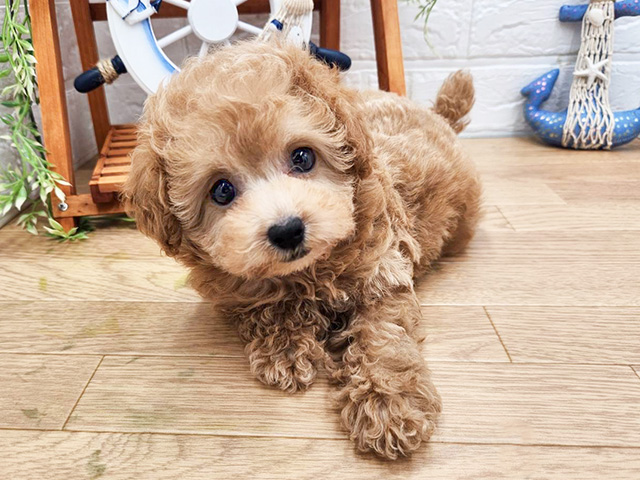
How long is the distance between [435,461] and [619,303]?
0.82 m

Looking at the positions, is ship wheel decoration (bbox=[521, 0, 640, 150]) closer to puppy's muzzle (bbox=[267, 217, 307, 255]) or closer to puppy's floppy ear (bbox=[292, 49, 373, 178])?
puppy's floppy ear (bbox=[292, 49, 373, 178])

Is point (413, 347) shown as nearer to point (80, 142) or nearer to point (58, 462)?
point (58, 462)

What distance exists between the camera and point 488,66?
289 cm

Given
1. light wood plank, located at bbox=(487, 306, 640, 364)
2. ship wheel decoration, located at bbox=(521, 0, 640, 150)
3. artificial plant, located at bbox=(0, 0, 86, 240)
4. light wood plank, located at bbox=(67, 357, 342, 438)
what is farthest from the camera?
ship wheel decoration, located at bbox=(521, 0, 640, 150)

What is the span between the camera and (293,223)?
1001mm

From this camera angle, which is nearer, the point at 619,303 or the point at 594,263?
the point at 619,303

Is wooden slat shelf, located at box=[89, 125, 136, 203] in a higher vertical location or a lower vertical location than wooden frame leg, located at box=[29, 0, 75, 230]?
lower

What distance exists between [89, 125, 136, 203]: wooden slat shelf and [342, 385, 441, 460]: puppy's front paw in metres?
1.05

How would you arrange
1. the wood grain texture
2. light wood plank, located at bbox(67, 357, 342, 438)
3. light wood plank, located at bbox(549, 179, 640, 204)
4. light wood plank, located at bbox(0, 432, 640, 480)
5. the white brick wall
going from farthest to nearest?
the white brick wall, light wood plank, located at bbox(549, 179, 640, 204), the wood grain texture, light wood plank, located at bbox(67, 357, 342, 438), light wood plank, located at bbox(0, 432, 640, 480)

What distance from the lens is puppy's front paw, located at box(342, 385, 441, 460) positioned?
98cm

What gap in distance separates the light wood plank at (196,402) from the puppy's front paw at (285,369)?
2 centimetres

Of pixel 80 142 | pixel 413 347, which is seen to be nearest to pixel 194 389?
pixel 413 347

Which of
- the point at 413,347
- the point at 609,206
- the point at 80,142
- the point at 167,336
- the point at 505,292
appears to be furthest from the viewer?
the point at 80,142

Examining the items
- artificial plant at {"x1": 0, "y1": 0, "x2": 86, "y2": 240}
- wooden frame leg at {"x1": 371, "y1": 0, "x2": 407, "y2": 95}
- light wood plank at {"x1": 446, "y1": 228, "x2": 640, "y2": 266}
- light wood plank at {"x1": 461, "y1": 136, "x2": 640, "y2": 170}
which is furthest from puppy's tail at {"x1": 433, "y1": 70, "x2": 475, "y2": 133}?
artificial plant at {"x1": 0, "y1": 0, "x2": 86, "y2": 240}
